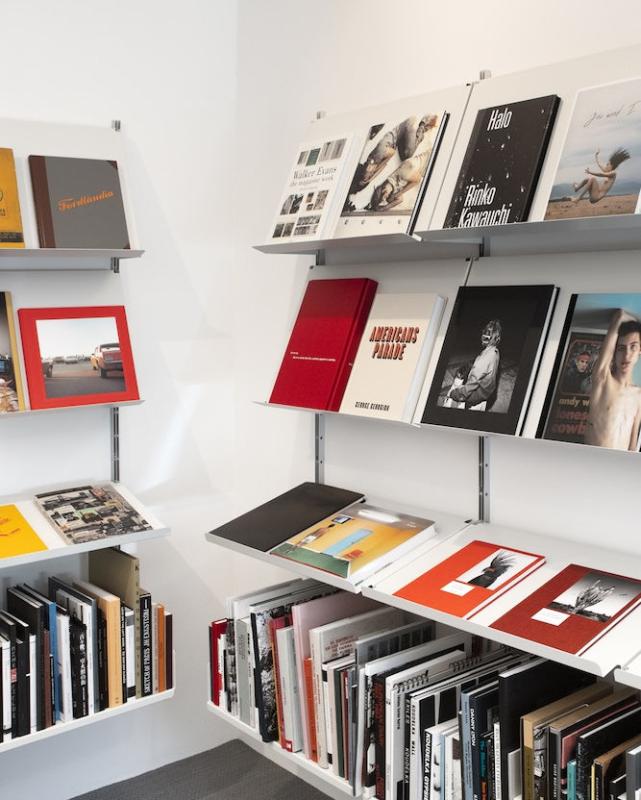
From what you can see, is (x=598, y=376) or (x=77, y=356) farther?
(x=77, y=356)

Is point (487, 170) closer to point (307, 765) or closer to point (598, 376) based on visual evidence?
point (598, 376)

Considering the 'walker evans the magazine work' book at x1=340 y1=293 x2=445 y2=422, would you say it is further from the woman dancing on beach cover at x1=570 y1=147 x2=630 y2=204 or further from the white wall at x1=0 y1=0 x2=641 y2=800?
the woman dancing on beach cover at x1=570 y1=147 x2=630 y2=204

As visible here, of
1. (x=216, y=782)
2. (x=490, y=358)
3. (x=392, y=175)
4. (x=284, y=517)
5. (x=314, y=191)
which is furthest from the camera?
(x=216, y=782)

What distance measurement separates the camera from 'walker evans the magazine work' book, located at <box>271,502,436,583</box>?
1953mm

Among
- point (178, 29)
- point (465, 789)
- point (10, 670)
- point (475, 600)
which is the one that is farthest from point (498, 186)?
point (10, 670)

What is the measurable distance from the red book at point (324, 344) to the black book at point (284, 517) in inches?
11.1

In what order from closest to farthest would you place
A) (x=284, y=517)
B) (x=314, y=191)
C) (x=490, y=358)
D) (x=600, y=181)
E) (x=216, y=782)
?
(x=600, y=181) → (x=490, y=358) → (x=314, y=191) → (x=284, y=517) → (x=216, y=782)

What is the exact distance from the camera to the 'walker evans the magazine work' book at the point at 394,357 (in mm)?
2061

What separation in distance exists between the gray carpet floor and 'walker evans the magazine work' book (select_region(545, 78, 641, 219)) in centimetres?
203

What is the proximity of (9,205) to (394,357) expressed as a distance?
3.55 feet

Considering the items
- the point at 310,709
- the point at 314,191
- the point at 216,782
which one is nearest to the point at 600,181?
the point at 314,191

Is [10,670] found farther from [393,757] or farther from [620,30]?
[620,30]

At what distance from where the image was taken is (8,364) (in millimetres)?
2312

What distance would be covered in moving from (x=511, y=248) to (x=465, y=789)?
1.19 metres
